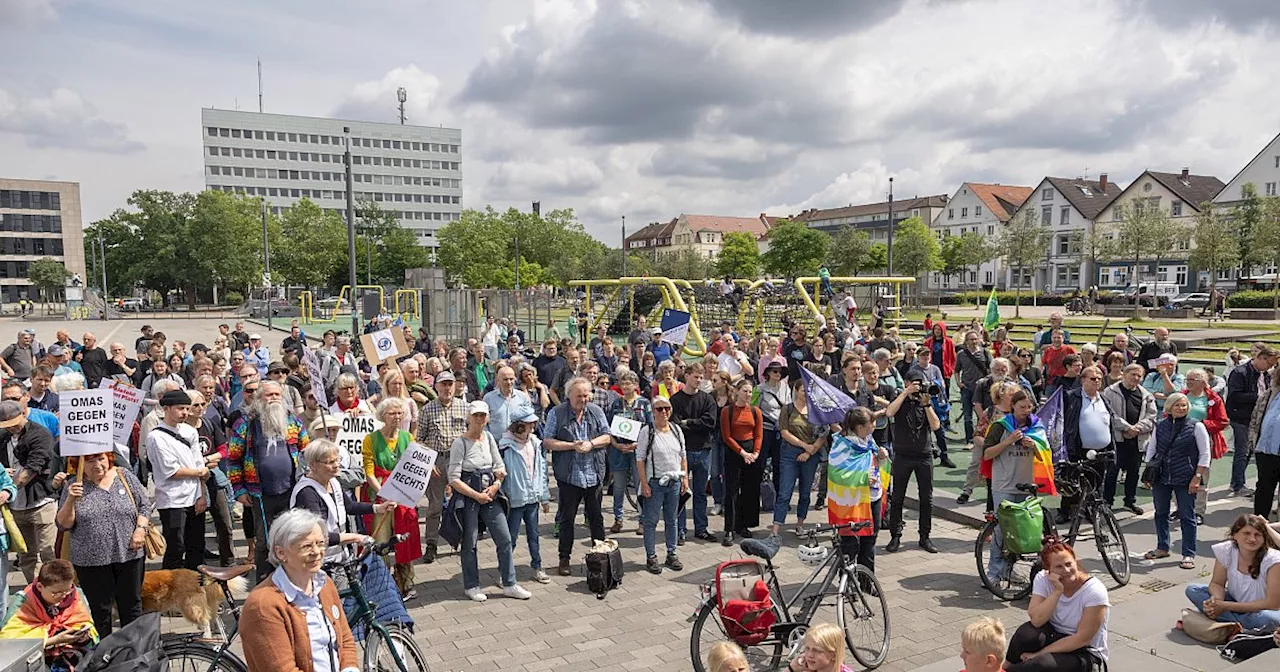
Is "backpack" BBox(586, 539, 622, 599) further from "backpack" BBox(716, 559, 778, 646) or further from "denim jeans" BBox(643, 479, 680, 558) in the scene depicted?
"backpack" BBox(716, 559, 778, 646)

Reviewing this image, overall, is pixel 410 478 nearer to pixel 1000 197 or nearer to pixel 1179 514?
pixel 1179 514

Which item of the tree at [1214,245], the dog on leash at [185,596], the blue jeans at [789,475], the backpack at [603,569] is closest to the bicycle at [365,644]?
the dog on leash at [185,596]

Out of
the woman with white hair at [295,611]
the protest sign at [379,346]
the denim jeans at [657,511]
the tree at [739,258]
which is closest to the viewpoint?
the woman with white hair at [295,611]

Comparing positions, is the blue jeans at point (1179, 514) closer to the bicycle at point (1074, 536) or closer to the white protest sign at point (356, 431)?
the bicycle at point (1074, 536)

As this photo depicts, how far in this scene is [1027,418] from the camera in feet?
24.1

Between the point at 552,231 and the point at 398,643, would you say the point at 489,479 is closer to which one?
the point at 398,643

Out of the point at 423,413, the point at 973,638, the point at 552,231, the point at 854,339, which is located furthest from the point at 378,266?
the point at 973,638

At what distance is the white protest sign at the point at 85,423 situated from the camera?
17.5ft

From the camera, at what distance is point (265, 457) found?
6.68 metres

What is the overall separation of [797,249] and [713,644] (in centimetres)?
7939

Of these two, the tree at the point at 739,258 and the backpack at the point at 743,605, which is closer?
the backpack at the point at 743,605

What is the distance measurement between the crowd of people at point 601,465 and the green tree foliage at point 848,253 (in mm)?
61975

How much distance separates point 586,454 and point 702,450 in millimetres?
1465

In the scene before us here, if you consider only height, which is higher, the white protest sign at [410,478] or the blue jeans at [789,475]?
the white protest sign at [410,478]
